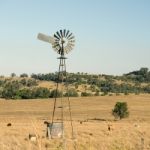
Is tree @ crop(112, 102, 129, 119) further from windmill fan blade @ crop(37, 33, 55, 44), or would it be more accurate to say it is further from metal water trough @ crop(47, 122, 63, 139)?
metal water trough @ crop(47, 122, 63, 139)

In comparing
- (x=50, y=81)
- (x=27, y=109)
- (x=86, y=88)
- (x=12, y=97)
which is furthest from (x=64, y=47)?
(x=50, y=81)

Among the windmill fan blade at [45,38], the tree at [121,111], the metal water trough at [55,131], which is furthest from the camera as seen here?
the tree at [121,111]

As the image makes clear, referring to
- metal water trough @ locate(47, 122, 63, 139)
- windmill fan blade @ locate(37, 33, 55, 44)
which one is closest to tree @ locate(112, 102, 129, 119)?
windmill fan blade @ locate(37, 33, 55, 44)

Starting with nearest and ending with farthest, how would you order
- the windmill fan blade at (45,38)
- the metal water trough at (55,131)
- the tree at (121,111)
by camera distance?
the metal water trough at (55,131), the windmill fan blade at (45,38), the tree at (121,111)

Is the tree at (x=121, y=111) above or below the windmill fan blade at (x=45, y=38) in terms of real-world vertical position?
below

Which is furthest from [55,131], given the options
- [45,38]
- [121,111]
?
[121,111]

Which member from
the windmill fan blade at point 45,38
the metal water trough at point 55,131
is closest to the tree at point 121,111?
the windmill fan blade at point 45,38

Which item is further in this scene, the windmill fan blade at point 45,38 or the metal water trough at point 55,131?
the windmill fan blade at point 45,38

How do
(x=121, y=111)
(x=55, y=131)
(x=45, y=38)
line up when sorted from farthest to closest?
(x=121, y=111), (x=45, y=38), (x=55, y=131)

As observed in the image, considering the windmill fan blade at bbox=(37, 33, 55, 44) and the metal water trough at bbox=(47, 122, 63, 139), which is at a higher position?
the windmill fan blade at bbox=(37, 33, 55, 44)

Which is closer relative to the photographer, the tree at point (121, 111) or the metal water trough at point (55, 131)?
the metal water trough at point (55, 131)

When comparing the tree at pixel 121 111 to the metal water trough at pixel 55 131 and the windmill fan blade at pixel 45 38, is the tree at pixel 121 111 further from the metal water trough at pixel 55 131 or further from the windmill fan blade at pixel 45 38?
the metal water trough at pixel 55 131

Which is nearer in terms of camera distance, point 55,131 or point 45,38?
point 55,131

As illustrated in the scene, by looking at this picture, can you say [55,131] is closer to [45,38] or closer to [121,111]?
[45,38]
